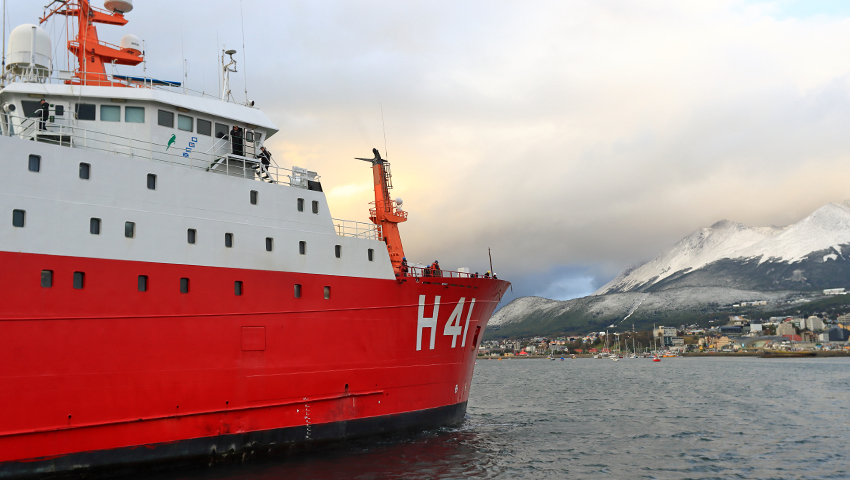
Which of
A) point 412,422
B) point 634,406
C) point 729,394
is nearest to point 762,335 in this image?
point 729,394

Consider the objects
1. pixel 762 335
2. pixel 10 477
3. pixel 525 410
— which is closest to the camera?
pixel 10 477

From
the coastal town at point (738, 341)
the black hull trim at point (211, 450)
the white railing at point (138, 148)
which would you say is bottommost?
the coastal town at point (738, 341)

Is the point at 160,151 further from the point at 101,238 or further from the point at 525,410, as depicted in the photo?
the point at 525,410

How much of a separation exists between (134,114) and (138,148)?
47.9 inches

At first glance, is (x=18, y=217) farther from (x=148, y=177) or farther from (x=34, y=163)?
(x=148, y=177)

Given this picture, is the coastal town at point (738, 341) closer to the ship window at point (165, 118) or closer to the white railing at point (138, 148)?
the white railing at point (138, 148)

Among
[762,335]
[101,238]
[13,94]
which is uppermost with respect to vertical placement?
[13,94]

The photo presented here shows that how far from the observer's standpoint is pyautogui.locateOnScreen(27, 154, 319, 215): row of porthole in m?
12.4

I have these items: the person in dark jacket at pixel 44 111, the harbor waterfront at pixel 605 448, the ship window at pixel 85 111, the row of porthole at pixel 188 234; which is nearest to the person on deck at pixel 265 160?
the row of porthole at pixel 188 234

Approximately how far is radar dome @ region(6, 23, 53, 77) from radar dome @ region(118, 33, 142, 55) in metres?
2.48

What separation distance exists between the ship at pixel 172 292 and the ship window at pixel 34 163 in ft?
0.12

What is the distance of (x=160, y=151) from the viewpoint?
15094 millimetres

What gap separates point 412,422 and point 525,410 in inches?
509

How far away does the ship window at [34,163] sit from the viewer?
12331 mm
